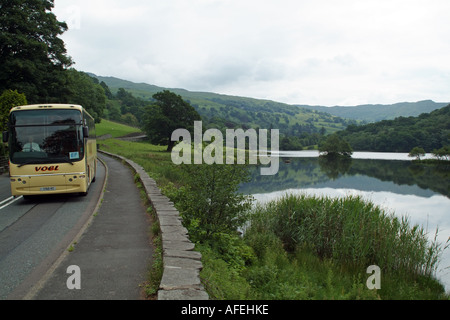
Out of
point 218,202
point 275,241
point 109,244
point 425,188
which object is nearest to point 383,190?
point 425,188

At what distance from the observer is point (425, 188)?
38.3 metres

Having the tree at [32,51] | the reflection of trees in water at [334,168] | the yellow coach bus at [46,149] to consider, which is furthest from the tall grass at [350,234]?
the reflection of trees in water at [334,168]

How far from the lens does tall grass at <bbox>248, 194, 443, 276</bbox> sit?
1147 cm

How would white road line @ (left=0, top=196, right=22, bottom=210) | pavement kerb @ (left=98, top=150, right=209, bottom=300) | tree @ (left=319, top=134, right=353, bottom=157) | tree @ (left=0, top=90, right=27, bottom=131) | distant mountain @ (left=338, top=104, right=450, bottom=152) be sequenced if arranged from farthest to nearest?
distant mountain @ (left=338, top=104, right=450, bottom=152) → tree @ (left=319, top=134, right=353, bottom=157) → tree @ (left=0, top=90, right=27, bottom=131) → white road line @ (left=0, top=196, right=22, bottom=210) → pavement kerb @ (left=98, top=150, right=209, bottom=300)

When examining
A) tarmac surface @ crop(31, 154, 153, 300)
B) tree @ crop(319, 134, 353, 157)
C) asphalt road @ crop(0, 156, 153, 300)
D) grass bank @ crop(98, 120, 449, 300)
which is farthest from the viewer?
tree @ crop(319, 134, 353, 157)

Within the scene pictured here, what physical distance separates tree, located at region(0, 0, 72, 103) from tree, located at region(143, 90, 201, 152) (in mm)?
22482

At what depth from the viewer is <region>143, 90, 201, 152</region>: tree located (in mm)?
54384

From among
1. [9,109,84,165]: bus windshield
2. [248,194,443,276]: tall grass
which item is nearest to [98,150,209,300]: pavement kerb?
[9,109,84,165]: bus windshield

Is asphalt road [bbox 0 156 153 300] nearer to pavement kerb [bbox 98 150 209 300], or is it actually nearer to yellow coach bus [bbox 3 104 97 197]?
pavement kerb [bbox 98 150 209 300]

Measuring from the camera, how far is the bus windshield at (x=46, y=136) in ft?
38.1

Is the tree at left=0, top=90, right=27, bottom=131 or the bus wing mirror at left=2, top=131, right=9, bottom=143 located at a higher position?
the tree at left=0, top=90, right=27, bottom=131

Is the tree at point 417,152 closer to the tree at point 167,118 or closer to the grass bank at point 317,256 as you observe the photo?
the tree at point 167,118

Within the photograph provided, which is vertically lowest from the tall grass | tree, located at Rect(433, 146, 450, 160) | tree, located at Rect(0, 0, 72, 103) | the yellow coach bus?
the tall grass

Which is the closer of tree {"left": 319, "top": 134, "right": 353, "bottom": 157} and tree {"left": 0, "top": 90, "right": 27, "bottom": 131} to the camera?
tree {"left": 0, "top": 90, "right": 27, "bottom": 131}
